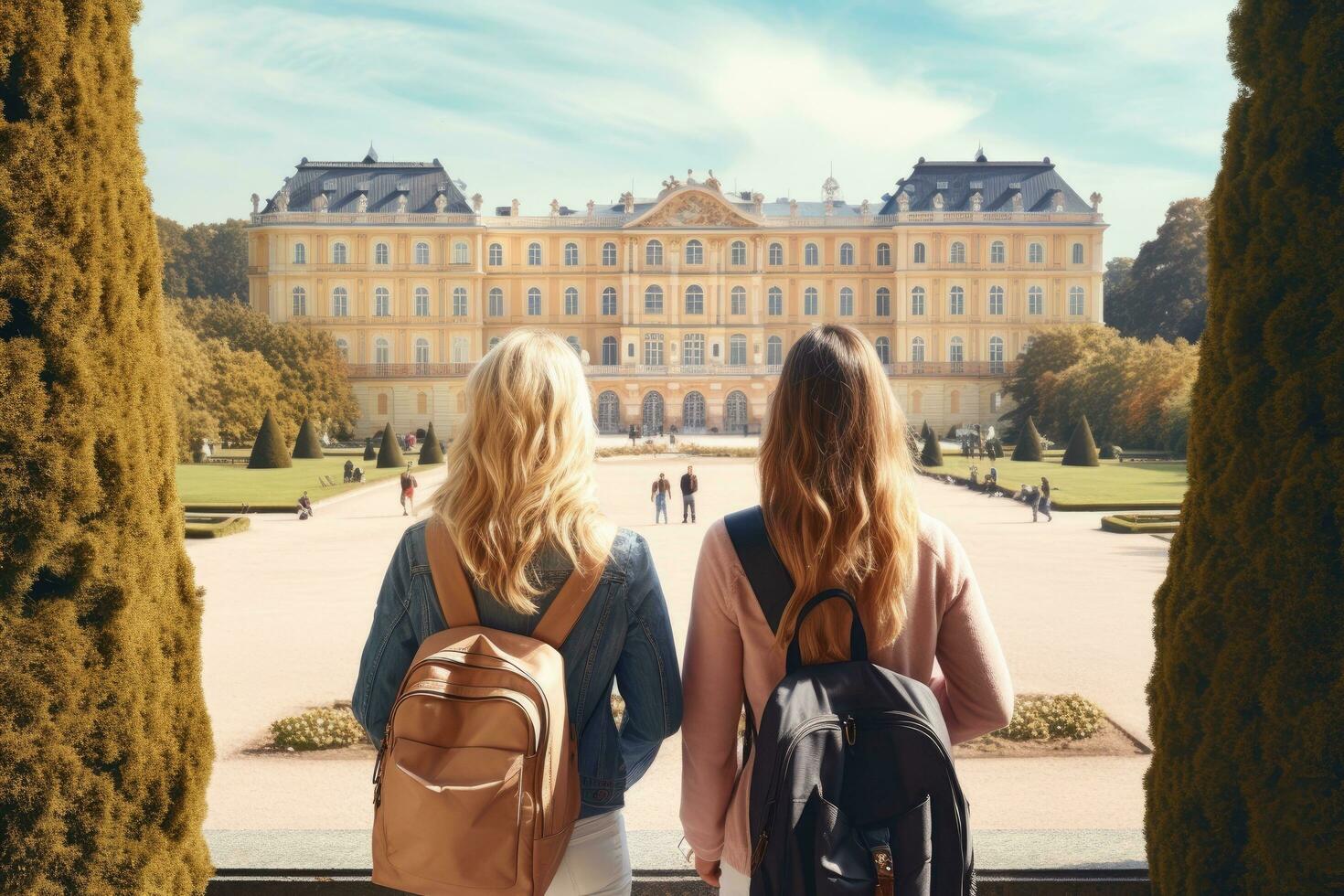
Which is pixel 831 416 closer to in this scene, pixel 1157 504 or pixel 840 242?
pixel 1157 504

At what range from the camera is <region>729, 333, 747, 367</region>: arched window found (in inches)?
1796

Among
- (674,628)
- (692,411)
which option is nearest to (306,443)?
(692,411)

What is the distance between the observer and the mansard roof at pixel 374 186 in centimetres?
4531

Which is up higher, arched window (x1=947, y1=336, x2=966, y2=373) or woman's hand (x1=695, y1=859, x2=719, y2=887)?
arched window (x1=947, y1=336, x2=966, y2=373)

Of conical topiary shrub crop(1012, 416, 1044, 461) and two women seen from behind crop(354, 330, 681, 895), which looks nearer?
two women seen from behind crop(354, 330, 681, 895)

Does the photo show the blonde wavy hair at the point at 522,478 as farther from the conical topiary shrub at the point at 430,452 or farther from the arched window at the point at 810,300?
the arched window at the point at 810,300

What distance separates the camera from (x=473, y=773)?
5.59ft

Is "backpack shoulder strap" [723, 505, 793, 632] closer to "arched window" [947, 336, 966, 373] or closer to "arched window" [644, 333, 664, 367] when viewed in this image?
"arched window" [644, 333, 664, 367]

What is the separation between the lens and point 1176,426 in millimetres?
24922

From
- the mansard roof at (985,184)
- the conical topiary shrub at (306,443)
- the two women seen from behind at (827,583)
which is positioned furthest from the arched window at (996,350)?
the two women seen from behind at (827,583)

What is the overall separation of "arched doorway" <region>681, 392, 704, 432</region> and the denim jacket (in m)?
41.6

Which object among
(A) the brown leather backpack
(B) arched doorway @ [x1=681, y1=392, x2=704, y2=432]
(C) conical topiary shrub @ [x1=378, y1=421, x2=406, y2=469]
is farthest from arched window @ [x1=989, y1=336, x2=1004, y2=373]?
(A) the brown leather backpack

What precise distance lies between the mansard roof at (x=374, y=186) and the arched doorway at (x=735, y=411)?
13.2 meters

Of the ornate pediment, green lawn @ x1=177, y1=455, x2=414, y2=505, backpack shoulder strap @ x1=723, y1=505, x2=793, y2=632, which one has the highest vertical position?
the ornate pediment
